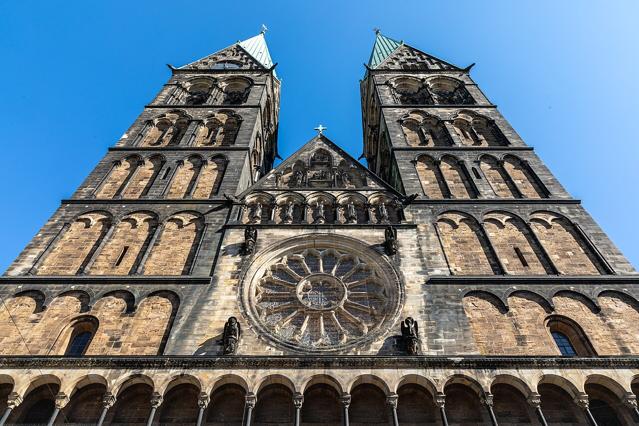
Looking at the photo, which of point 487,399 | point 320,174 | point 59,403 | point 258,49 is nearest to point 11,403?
point 59,403

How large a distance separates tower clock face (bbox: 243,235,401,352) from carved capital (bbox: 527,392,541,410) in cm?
323

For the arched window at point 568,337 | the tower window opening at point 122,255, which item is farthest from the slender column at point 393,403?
the tower window opening at point 122,255

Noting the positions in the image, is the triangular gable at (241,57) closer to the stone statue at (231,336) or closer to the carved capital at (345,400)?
the stone statue at (231,336)

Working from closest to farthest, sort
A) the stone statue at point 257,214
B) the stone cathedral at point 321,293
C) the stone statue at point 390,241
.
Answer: the stone cathedral at point 321,293, the stone statue at point 390,241, the stone statue at point 257,214

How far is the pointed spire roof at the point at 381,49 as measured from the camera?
28594mm

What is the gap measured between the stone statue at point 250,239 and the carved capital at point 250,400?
4.75m

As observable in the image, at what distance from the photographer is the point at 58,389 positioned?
936cm

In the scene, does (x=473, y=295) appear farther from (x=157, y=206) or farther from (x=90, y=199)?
(x=90, y=199)

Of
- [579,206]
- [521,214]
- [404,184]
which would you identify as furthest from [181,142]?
[579,206]

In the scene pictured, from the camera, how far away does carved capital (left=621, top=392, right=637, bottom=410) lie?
8.77 metres

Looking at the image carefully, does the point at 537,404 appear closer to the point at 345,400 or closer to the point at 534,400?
the point at 534,400

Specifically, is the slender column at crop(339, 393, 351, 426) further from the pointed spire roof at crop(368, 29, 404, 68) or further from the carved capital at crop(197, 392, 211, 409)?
the pointed spire roof at crop(368, 29, 404, 68)

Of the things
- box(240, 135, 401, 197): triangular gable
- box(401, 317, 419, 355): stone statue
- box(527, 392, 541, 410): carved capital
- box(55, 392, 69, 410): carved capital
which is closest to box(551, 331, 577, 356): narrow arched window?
box(527, 392, 541, 410): carved capital

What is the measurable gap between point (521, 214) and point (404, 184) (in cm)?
382
